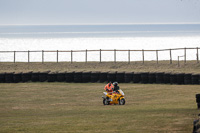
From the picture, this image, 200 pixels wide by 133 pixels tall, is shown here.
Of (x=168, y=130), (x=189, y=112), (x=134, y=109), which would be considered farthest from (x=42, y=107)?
(x=168, y=130)

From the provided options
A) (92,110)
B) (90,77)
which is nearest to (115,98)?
(92,110)

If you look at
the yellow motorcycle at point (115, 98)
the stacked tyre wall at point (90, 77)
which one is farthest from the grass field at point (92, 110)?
the stacked tyre wall at point (90, 77)

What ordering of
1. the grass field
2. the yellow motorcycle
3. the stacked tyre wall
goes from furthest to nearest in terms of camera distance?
the stacked tyre wall, the yellow motorcycle, the grass field

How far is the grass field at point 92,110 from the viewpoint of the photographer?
16516 mm

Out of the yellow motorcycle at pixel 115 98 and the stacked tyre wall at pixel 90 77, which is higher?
the stacked tyre wall at pixel 90 77

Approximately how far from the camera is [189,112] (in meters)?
19.0

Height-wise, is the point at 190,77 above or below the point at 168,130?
above

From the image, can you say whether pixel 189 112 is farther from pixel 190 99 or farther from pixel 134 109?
pixel 190 99

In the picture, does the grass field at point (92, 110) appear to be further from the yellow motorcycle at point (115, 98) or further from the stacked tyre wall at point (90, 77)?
the stacked tyre wall at point (90, 77)

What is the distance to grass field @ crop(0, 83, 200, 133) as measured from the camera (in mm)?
16516

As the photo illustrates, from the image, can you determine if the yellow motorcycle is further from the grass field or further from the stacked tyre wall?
the stacked tyre wall

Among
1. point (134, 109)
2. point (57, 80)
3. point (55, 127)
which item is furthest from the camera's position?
point (57, 80)

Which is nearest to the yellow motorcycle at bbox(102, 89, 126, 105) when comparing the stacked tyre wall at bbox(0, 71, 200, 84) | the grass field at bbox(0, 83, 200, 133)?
the grass field at bbox(0, 83, 200, 133)

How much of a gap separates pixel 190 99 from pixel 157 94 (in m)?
3.97
